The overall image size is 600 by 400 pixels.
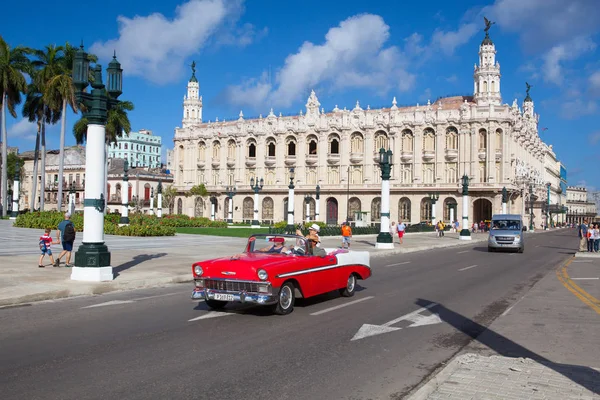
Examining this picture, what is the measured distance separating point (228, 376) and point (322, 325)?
3.18 metres

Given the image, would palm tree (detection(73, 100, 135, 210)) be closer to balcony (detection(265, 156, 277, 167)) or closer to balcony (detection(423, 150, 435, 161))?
balcony (detection(265, 156, 277, 167))

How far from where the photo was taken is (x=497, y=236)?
2872 centimetres

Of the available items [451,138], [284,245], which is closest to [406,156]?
[451,138]

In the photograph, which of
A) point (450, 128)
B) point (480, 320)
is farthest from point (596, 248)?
point (450, 128)

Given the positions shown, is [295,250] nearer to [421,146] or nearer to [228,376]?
[228,376]

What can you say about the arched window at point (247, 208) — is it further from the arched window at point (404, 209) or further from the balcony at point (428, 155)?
the balcony at point (428, 155)

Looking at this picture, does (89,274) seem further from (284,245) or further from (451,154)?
(451,154)

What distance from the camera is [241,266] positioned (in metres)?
9.54

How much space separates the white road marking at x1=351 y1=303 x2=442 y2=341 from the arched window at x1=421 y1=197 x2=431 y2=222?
6287 centimetres

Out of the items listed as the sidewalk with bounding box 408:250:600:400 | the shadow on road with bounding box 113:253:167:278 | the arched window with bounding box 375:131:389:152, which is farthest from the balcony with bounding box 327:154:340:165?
the sidewalk with bounding box 408:250:600:400

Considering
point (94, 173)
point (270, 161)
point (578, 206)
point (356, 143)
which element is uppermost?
point (356, 143)

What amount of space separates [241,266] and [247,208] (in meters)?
76.2

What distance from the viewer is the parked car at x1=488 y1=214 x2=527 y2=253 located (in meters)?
28.4

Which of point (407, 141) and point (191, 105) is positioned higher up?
point (191, 105)
